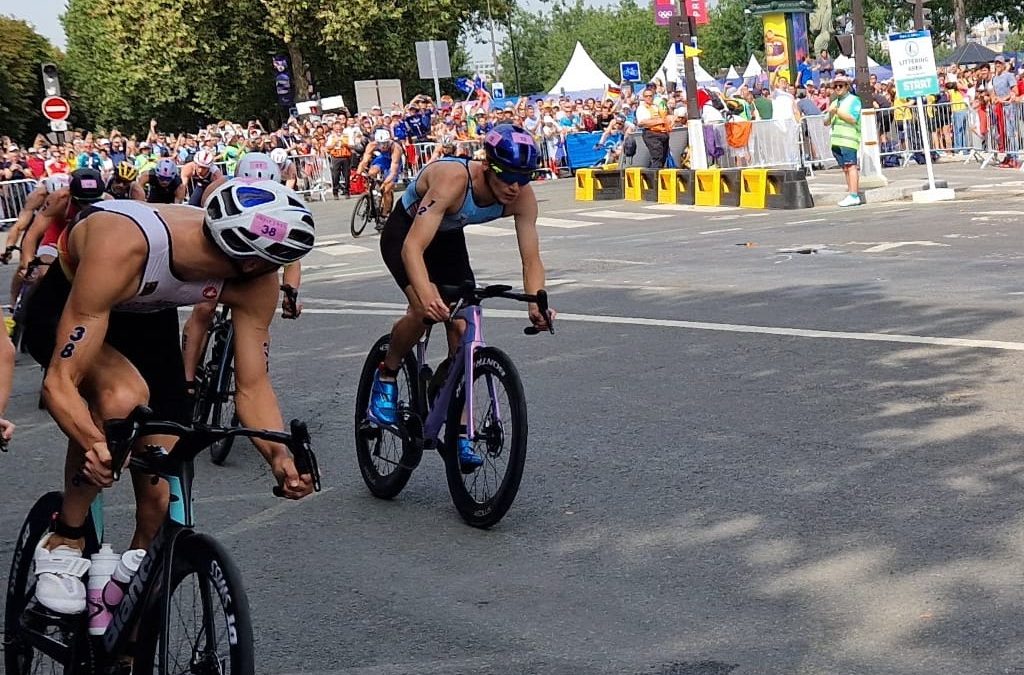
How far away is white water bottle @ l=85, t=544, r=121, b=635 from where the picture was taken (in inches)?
181

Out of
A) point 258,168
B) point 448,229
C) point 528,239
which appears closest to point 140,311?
point 448,229

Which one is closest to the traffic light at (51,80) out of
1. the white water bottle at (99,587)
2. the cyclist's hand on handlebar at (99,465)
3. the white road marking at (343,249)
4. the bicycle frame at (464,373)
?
the white road marking at (343,249)

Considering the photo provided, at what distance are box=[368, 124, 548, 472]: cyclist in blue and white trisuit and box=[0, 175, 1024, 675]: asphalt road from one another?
0.70m

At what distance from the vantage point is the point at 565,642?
5211 mm

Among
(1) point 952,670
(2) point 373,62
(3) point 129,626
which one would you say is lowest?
(1) point 952,670

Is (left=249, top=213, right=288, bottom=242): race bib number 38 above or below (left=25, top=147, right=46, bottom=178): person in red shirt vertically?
below

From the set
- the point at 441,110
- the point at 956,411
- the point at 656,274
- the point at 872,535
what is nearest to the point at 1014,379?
the point at 956,411

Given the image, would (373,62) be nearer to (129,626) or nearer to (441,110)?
(441,110)

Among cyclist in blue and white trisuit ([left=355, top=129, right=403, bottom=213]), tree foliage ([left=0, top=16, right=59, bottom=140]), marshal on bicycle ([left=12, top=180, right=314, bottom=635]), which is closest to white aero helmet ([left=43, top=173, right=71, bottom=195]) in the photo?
marshal on bicycle ([left=12, top=180, right=314, bottom=635])

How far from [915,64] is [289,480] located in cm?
1962

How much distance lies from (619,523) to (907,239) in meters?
11.5

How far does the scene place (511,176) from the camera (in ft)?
22.4

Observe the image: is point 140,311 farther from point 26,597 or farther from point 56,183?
point 56,183

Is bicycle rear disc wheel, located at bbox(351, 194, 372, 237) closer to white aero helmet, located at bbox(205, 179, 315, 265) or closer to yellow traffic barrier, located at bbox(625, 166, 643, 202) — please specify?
yellow traffic barrier, located at bbox(625, 166, 643, 202)
